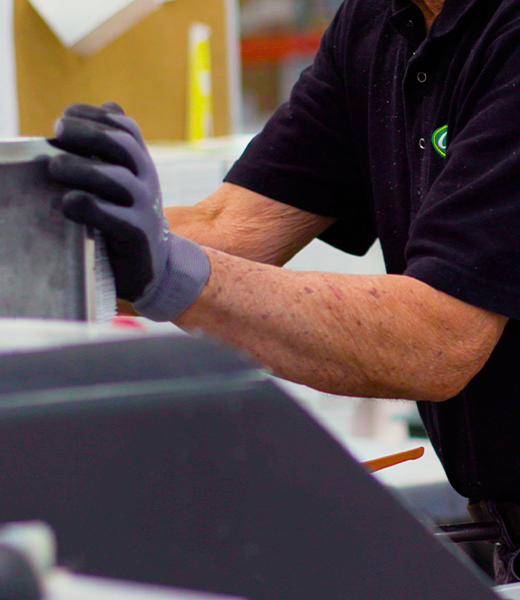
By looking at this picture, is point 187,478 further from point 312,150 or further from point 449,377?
point 312,150

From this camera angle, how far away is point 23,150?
548 millimetres

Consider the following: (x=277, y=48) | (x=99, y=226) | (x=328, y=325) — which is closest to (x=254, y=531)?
(x=99, y=226)

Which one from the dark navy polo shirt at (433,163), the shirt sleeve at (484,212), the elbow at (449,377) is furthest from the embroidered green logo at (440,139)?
the elbow at (449,377)

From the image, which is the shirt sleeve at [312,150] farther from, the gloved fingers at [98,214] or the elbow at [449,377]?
the gloved fingers at [98,214]

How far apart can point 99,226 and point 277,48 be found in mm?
4385

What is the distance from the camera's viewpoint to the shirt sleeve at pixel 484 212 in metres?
0.74

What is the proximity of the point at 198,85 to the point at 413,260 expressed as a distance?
1.22m

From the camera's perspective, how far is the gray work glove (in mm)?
566

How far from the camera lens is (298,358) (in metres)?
0.81

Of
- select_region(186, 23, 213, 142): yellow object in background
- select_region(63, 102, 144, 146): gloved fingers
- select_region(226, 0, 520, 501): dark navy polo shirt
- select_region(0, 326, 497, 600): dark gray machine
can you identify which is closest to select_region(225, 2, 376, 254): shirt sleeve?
select_region(226, 0, 520, 501): dark navy polo shirt

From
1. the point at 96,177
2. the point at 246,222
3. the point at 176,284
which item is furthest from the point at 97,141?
the point at 246,222

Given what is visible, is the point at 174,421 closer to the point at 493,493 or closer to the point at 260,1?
the point at 493,493

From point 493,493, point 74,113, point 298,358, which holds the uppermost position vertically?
point 74,113

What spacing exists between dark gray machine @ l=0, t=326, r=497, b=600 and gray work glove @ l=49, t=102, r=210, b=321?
0.27 metres
